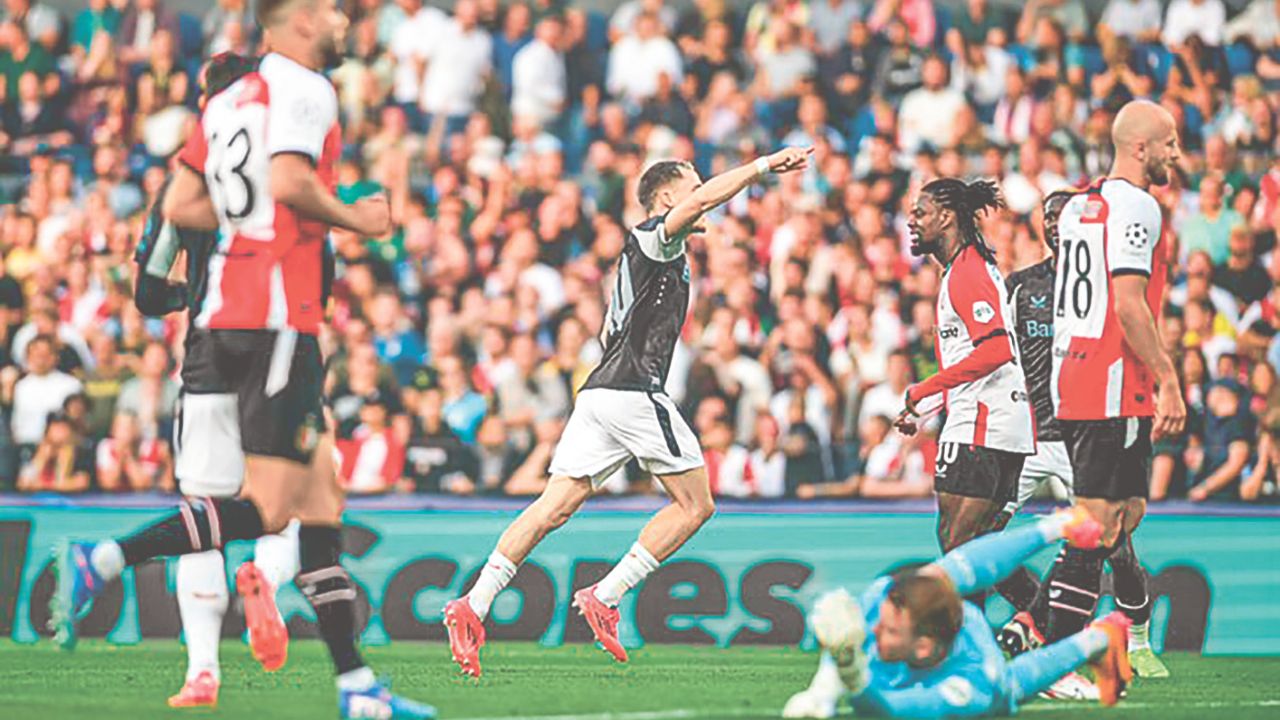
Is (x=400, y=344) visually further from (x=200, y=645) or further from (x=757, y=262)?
(x=200, y=645)

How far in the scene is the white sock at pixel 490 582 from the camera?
10594mm

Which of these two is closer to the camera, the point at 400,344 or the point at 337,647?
the point at 337,647

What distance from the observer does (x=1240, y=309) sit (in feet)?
54.5

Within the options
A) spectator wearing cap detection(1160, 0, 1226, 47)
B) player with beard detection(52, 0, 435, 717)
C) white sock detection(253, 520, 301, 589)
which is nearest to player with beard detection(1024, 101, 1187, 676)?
player with beard detection(52, 0, 435, 717)

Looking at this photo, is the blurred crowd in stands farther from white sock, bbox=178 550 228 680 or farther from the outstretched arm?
the outstretched arm

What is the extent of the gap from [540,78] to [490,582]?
449 inches

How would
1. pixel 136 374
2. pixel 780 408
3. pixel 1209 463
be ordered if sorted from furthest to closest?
pixel 136 374 → pixel 780 408 → pixel 1209 463

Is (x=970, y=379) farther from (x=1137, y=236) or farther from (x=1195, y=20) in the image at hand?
(x=1195, y=20)

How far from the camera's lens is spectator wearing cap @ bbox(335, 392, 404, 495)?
1593cm

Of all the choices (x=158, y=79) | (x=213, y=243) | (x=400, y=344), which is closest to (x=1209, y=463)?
(x=400, y=344)

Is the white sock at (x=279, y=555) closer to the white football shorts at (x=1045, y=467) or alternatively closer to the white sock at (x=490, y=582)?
the white sock at (x=490, y=582)

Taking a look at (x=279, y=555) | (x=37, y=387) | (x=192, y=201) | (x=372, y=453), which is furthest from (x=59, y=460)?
(x=192, y=201)

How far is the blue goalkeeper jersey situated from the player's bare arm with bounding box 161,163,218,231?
2.75 m

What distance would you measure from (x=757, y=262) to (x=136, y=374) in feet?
17.6
